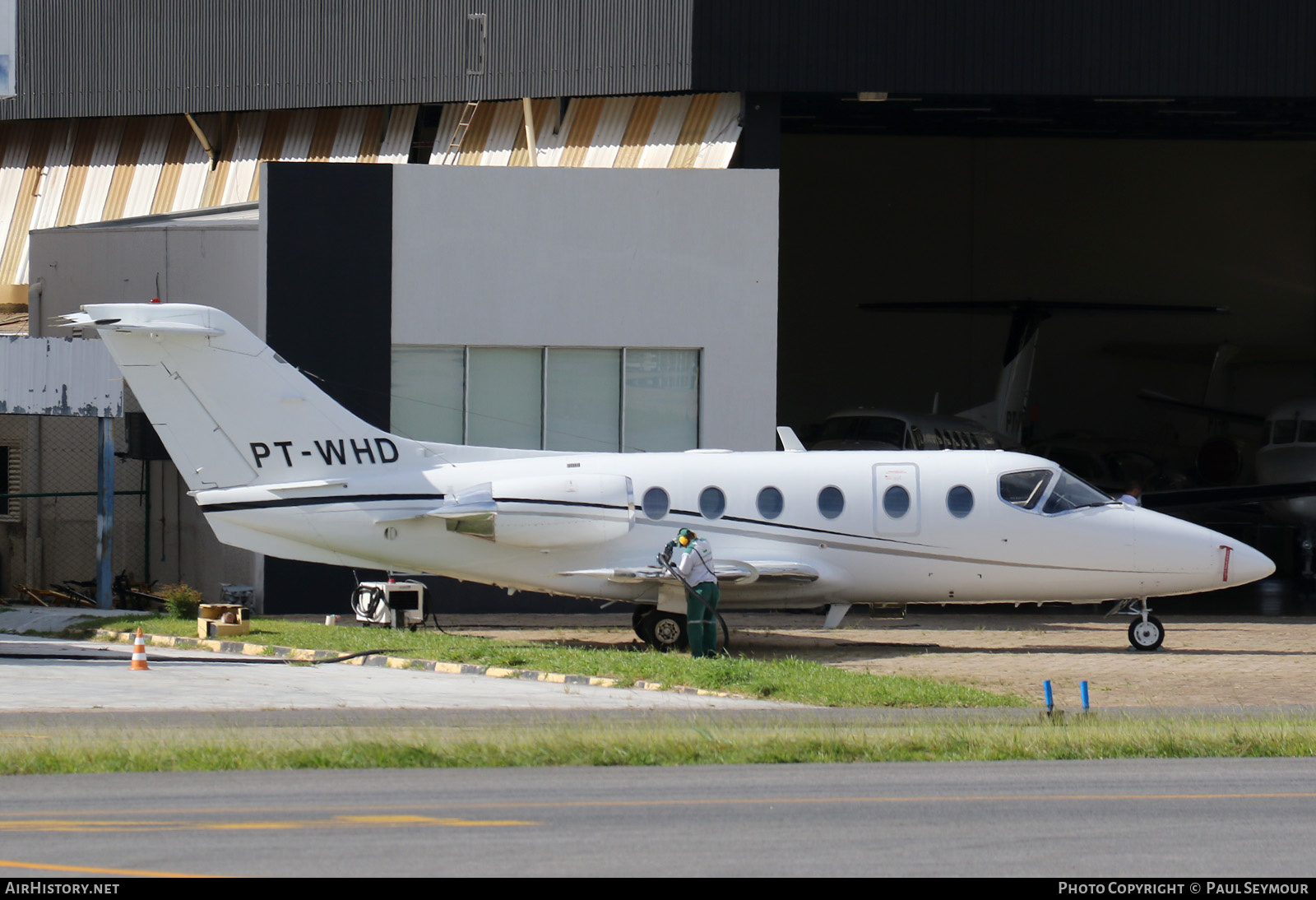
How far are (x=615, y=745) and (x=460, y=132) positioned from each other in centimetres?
2252

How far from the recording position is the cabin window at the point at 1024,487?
22703 mm

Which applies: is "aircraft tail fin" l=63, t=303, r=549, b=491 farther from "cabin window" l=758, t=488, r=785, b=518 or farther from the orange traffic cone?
"cabin window" l=758, t=488, r=785, b=518

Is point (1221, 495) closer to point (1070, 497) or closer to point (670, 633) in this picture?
point (1070, 497)

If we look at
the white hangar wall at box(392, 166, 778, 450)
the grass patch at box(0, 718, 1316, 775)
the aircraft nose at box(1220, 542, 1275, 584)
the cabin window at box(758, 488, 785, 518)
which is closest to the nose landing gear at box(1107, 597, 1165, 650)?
the aircraft nose at box(1220, 542, 1275, 584)

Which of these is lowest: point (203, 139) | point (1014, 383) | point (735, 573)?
point (735, 573)

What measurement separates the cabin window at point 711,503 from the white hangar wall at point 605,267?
565cm

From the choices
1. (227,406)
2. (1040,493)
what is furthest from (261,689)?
(1040,493)

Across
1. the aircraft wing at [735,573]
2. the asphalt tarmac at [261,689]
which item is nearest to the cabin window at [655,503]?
the aircraft wing at [735,573]

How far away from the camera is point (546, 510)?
22.1 m

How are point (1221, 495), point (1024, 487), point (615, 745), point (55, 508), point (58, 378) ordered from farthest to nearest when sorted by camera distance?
point (1221, 495) < point (55, 508) < point (58, 378) < point (1024, 487) < point (615, 745)

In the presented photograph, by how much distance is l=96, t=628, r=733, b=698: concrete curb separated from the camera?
60.6 ft

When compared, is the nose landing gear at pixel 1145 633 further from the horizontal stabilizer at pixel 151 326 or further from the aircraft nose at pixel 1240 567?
the horizontal stabilizer at pixel 151 326

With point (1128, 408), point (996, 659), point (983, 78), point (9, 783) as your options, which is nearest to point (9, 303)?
point (983, 78)
